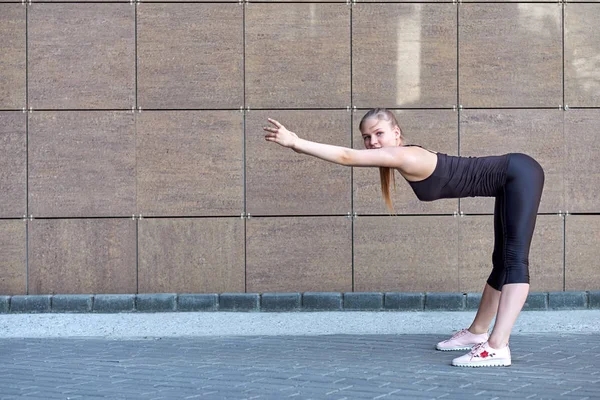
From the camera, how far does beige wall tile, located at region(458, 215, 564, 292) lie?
8914mm

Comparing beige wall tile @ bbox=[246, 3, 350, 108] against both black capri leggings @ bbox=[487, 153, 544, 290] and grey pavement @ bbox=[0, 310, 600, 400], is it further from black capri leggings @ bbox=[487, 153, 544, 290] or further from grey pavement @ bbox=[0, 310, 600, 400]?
black capri leggings @ bbox=[487, 153, 544, 290]

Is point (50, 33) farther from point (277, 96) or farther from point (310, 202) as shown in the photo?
point (310, 202)

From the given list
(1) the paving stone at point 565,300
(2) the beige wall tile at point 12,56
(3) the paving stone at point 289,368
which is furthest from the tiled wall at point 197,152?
(3) the paving stone at point 289,368

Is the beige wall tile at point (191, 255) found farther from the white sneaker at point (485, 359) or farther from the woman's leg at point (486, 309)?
the white sneaker at point (485, 359)

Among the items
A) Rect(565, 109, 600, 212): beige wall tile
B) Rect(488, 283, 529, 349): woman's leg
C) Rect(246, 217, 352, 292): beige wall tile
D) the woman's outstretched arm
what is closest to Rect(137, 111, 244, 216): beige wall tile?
Rect(246, 217, 352, 292): beige wall tile

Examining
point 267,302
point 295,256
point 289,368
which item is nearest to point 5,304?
point 267,302

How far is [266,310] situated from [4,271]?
7.49ft

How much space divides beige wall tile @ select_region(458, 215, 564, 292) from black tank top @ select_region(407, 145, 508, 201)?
2610 mm

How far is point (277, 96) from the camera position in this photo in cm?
888

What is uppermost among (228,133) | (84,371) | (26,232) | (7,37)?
(7,37)

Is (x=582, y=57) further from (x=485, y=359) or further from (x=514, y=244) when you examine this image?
(x=485, y=359)

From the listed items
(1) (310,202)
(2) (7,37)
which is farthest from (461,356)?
(2) (7,37)

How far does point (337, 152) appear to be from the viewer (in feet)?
19.5

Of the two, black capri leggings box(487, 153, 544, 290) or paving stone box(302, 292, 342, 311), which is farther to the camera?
paving stone box(302, 292, 342, 311)
